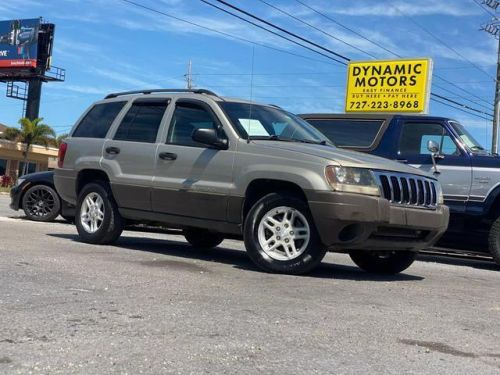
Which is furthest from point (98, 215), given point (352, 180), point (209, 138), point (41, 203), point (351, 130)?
point (351, 130)

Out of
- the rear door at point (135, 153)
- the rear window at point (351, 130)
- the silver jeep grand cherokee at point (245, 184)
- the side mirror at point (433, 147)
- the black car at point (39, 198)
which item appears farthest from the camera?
the black car at point (39, 198)

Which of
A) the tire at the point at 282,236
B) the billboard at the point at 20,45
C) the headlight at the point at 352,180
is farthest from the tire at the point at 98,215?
the billboard at the point at 20,45

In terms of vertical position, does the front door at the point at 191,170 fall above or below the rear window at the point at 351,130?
below

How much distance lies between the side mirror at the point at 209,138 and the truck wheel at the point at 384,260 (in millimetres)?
1965

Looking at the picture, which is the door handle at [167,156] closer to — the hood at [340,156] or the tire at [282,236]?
the hood at [340,156]

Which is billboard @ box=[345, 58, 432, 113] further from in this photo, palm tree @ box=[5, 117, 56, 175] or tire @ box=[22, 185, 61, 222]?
palm tree @ box=[5, 117, 56, 175]

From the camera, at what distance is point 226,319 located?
4.33 meters

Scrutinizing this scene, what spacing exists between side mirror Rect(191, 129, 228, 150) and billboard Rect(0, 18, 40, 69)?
5717cm

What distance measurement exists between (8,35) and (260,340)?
2489 inches

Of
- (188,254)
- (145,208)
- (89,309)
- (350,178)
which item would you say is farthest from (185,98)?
(89,309)

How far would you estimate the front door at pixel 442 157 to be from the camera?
9.00m

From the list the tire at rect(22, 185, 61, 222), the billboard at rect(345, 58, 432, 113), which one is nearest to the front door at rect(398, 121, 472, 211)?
the tire at rect(22, 185, 61, 222)

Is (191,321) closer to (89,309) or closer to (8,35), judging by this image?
(89,309)

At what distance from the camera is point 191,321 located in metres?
4.23
